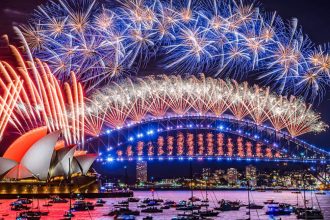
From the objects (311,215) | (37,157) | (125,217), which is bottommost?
(311,215)

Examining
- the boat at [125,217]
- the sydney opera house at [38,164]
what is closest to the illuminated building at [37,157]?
the sydney opera house at [38,164]

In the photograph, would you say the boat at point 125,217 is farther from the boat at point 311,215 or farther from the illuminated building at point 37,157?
the illuminated building at point 37,157

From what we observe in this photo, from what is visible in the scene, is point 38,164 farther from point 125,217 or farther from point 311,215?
point 311,215

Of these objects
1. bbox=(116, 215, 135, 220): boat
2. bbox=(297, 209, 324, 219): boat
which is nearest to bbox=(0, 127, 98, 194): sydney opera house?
bbox=(116, 215, 135, 220): boat

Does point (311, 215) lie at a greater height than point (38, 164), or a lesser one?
lesser

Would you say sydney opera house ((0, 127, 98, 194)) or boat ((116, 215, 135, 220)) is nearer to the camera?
boat ((116, 215, 135, 220))

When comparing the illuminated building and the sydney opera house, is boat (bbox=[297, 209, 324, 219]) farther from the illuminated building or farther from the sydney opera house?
the illuminated building

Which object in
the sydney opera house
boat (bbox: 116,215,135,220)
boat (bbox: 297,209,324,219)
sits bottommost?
boat (bbox: 297,209,324,219)

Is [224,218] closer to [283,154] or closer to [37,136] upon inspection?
[37,136]

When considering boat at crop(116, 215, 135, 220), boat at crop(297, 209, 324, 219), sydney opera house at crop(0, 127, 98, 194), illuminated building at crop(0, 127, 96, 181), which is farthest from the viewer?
sydney opera house at crop(0, 127, 98, 194)

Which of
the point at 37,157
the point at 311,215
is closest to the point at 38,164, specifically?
the point at 37,157
